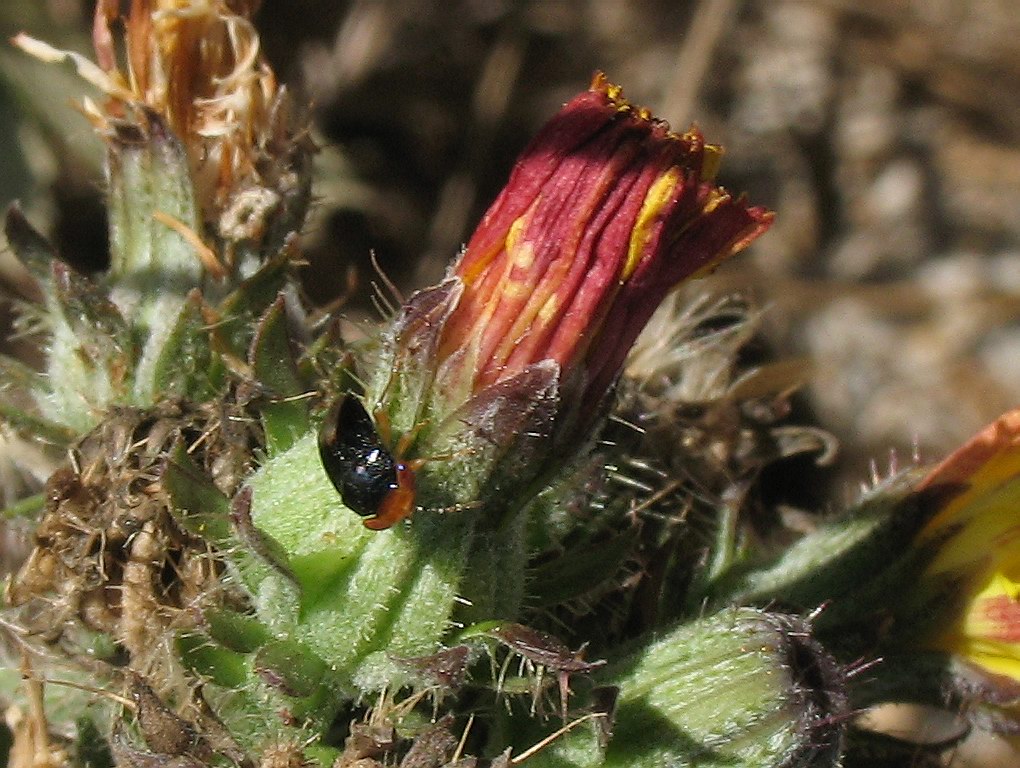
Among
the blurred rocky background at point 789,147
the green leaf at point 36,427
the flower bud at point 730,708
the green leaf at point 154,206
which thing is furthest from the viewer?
the blurred rocky background at point 789,147

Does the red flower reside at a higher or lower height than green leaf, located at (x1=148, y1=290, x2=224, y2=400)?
higher

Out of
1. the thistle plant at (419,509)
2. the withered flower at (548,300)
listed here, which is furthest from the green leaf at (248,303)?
the withered flower at (548,300)

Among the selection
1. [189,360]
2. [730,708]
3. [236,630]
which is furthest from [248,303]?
[730,708]

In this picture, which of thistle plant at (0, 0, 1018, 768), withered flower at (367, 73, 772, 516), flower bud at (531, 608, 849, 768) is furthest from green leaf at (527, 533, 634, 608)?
→ withered flower at (367, 73, 772, 516)

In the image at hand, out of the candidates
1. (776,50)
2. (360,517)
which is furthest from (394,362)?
(776,50)

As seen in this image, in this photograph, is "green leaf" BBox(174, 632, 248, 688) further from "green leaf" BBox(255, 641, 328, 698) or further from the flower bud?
the flower bud

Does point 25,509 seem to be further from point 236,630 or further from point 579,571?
point 579,571

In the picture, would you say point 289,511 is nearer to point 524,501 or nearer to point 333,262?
point 524,501

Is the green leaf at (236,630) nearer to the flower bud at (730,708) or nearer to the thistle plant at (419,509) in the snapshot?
the thistle plant at (419,509)
